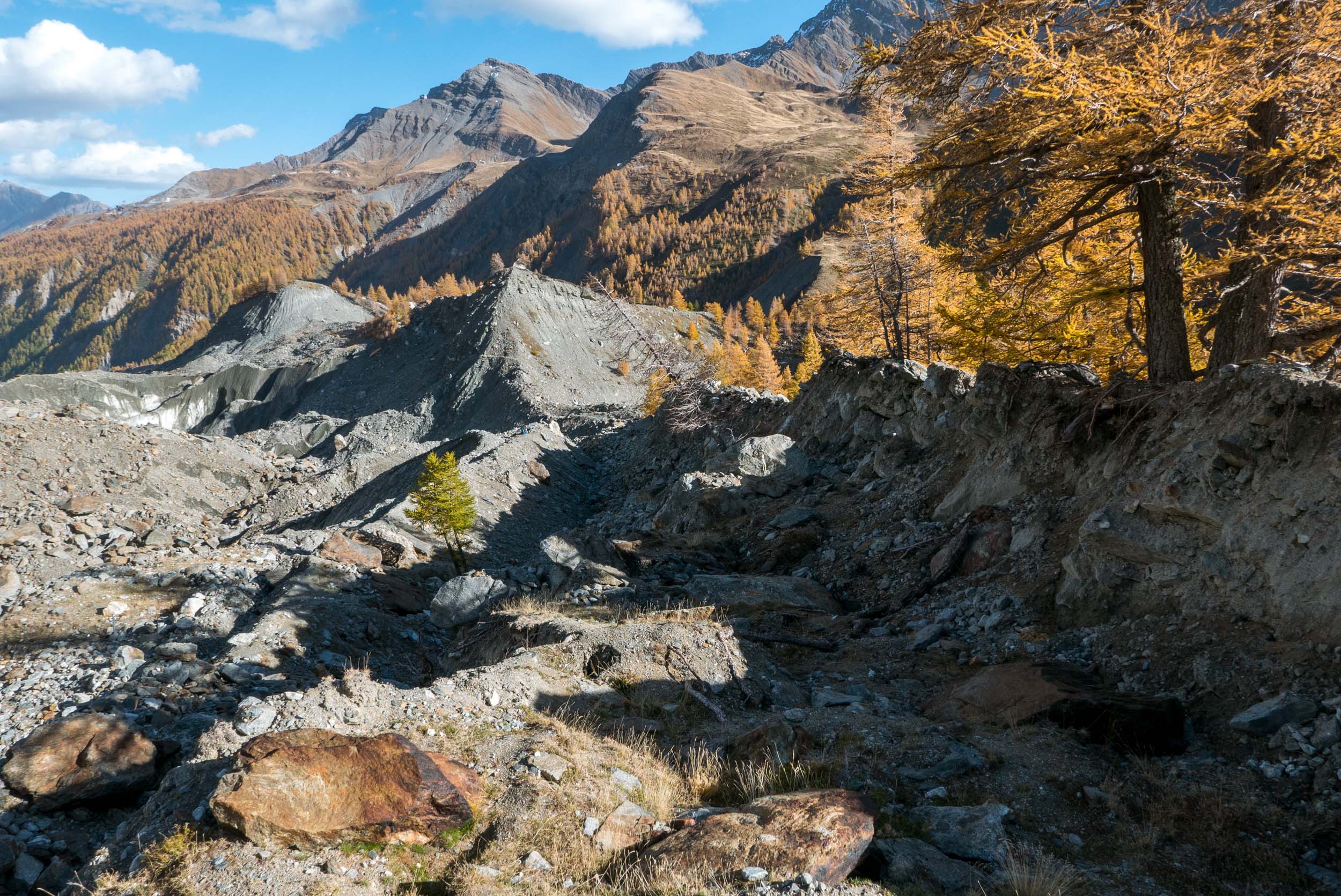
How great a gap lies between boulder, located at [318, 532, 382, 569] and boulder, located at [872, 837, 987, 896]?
1541cm

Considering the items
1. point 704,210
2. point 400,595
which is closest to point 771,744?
point 400,595

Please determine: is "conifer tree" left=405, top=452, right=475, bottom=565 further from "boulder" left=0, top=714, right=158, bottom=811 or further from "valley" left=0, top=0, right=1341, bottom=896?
"boulder" left=0, top=714, right=158, bottom=811

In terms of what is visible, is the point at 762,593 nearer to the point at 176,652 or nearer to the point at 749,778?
the point at 749,778

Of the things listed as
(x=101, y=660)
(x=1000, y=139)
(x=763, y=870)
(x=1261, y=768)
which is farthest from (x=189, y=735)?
(x=1000, y=139)

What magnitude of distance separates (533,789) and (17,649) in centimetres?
1309

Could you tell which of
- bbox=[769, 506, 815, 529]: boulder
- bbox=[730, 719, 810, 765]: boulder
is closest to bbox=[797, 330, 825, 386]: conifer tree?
bbox=[769, 506, 815, 529]: boulder

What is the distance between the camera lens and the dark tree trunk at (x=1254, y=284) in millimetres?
8273

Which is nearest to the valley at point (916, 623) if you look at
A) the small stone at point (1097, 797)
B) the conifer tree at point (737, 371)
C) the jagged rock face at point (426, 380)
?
the small stone at point (1097, 797)

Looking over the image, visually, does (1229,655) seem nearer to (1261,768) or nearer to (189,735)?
(1261,768)

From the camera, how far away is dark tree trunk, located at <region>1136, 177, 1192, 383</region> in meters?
8.96

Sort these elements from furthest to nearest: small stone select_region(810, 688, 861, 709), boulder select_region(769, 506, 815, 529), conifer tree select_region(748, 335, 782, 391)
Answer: conifer tree select_region(748, 335, 782, 391) < boulder select_region(769, 506, 815, 529) < small stone select_region(810, 688, 861, 709)

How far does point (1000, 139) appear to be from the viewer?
8250mm

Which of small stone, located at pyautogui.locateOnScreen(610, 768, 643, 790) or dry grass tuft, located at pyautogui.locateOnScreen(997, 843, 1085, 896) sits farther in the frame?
small stone, located at pyautogui.locateOnScreen(610, 768, 643, 790)

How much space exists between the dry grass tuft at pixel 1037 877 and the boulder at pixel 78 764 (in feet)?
31.7
